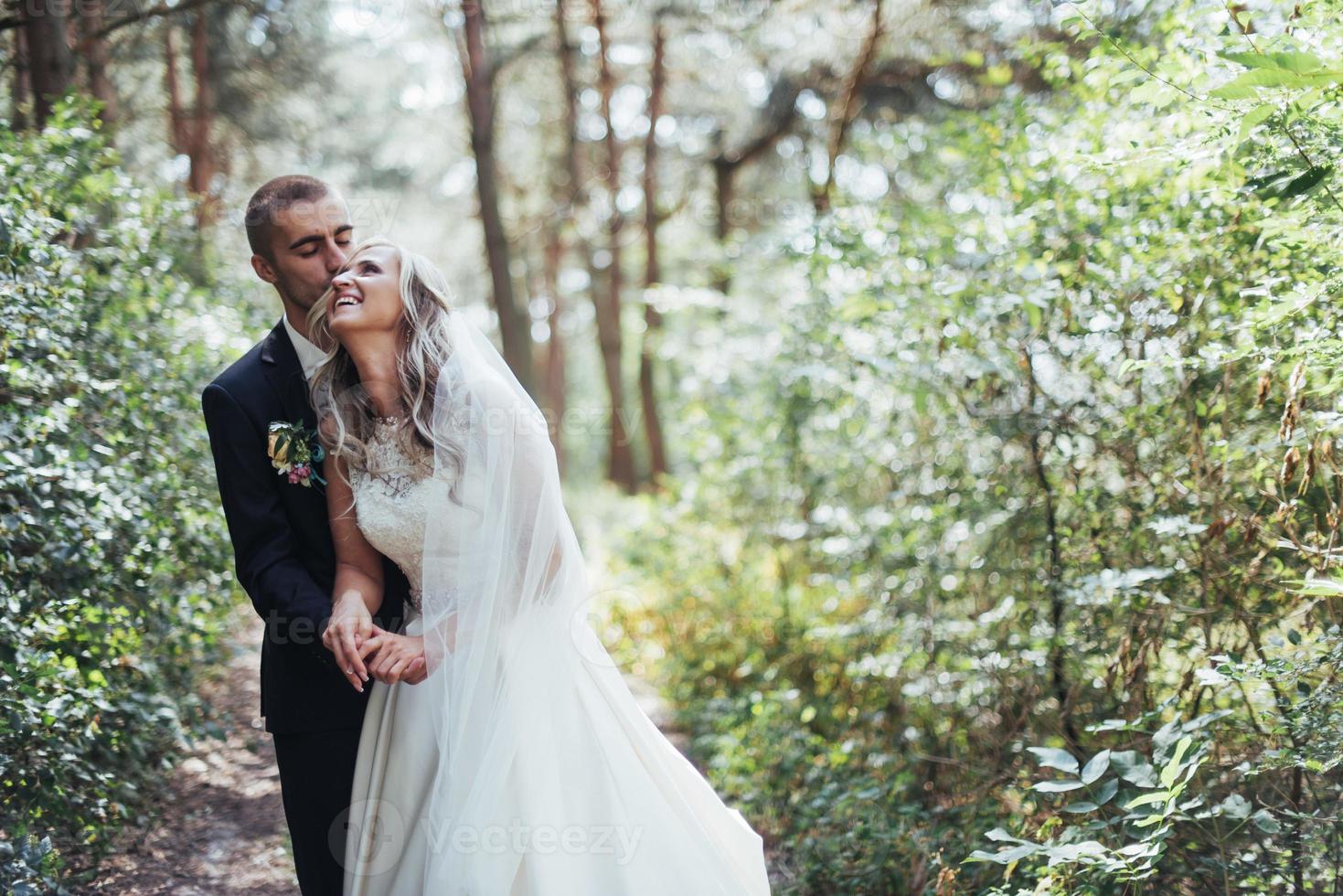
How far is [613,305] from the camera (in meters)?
16.0

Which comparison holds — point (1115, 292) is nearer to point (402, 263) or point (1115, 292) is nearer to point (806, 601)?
point (402, 263)

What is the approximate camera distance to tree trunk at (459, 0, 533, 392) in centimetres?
900

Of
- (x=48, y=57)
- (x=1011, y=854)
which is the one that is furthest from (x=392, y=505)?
(x=48, y=57)

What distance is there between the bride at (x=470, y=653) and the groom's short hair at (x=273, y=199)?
0.90ft

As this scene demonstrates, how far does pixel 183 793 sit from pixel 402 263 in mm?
3259

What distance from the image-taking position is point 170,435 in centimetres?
430

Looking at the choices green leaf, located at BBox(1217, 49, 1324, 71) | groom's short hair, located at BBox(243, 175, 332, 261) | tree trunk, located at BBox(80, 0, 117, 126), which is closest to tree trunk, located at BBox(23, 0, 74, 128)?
tree trunk, located at BBox(80, 0, 117, 126)

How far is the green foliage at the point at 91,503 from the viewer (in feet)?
10.1

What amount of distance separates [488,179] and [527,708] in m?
7.47

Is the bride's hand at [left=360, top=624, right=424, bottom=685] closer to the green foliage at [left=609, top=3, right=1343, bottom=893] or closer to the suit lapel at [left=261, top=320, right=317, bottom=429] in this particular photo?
the suit lapel at [left=261, top=320, right=317, bottom=429]

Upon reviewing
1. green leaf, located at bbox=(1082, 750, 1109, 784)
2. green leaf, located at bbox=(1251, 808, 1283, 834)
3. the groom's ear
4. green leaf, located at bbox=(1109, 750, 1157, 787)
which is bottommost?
green leaf, located at bbox=(1251, 808, 1283, 834)

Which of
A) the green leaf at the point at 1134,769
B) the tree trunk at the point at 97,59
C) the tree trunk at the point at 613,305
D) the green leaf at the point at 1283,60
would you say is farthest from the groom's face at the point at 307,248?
the tree trunk at the point at 613,305

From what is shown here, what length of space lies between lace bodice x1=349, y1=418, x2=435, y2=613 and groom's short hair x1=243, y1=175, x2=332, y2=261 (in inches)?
26.1

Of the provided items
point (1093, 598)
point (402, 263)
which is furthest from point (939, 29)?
point (402, 263)
